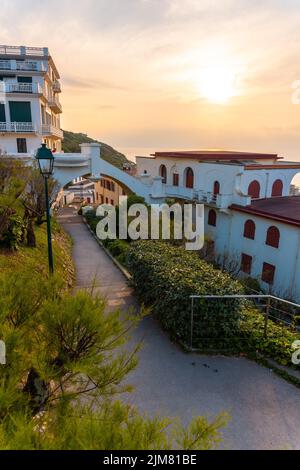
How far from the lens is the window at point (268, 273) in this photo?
16812 mm

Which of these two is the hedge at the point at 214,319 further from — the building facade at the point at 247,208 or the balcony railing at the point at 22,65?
A: the balcony railing at the point at 22,65

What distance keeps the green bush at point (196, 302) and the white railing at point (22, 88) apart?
2148cm

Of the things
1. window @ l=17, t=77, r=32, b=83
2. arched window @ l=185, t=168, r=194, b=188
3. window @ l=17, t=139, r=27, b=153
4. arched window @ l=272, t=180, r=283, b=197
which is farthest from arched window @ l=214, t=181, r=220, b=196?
window @ l=17, t=77, r=32, b=83

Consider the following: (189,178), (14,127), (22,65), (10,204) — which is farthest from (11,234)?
(22,65)

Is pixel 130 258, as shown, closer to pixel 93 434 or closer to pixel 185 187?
pixel 93 434

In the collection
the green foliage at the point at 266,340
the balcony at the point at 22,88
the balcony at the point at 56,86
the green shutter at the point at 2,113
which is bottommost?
the green foliage at the point at 266,340

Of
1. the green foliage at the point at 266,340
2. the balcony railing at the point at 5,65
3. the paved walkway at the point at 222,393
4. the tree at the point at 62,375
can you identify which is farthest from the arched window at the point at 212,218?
the balcony railing at the point at 5,65

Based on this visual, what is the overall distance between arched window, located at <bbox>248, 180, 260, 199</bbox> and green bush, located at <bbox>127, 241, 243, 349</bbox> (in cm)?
1388

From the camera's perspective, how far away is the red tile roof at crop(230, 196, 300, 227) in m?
15.9

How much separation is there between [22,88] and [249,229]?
2002cm

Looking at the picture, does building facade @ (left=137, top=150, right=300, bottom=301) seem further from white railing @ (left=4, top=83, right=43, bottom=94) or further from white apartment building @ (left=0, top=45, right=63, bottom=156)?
white railing @ (left=4, top=83, right=43, bottom=94)

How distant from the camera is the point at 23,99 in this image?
2347 centimetres

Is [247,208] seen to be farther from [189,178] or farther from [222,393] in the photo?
[222,393]

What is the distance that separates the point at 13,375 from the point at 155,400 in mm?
3134
